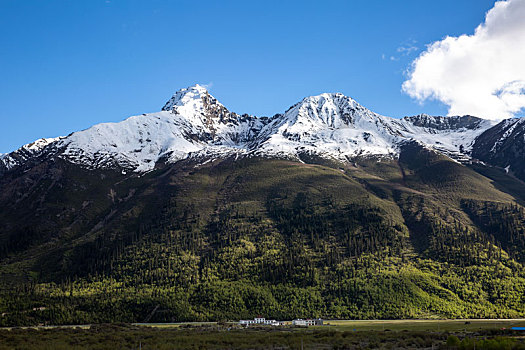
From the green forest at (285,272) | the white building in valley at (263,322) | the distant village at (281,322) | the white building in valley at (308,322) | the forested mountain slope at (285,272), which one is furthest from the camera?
the forested mountain slope at (285,272)

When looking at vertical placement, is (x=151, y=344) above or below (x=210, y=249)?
below

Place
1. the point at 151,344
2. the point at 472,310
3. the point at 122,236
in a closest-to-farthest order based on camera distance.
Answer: the point at 151,344 < the point at 472,310 < the point at 122,236

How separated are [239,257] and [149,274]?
32.1 meters

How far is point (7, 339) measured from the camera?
79.3m

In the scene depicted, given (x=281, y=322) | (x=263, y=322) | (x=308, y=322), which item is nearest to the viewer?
(x=308, y=322)

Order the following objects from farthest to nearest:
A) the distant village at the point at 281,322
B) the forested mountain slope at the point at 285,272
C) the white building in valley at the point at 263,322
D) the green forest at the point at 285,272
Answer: the forested mountain slope at the point at 285,272 < the green forest at the point at 285,272 < the white building in valley at the point at 263,322 < the distant village at the point at 281,322

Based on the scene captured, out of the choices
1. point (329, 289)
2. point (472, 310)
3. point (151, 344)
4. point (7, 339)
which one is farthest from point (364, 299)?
point (7, 339)

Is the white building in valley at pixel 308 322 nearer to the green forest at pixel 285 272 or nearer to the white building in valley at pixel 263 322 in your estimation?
the white building in valley at pixel 263 322

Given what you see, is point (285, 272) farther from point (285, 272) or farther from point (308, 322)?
point (308, 322)

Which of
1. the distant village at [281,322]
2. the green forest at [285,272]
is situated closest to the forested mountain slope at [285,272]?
the green forest at [285,272]

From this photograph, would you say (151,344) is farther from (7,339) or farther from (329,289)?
(329,289)

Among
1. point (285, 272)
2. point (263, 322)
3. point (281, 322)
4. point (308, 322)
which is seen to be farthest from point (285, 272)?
point (308, 322)

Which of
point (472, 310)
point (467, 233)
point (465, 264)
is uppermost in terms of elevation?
point (467, 233)

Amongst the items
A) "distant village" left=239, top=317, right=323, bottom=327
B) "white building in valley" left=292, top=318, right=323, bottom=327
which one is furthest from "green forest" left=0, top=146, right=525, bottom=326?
"white building in valley" left=292, top=318, right=323, bottom=327
